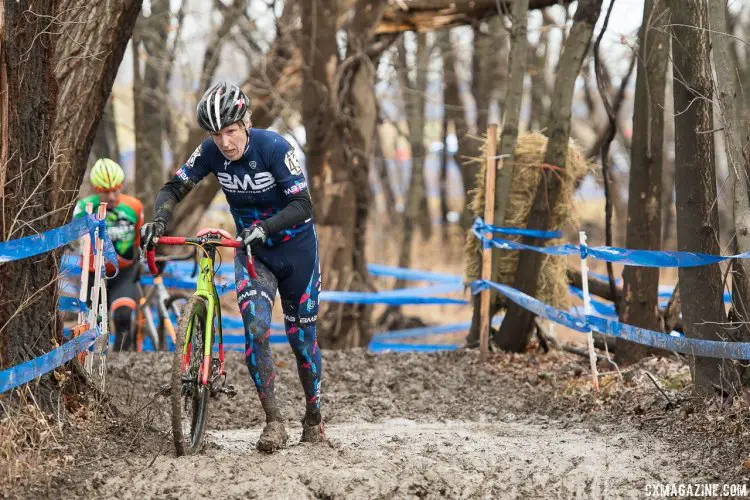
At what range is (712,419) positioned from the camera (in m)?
6.68

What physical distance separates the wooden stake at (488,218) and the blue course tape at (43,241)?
4.79m

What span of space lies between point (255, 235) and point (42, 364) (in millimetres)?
1324

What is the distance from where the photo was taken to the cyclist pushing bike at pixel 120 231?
9.62 m

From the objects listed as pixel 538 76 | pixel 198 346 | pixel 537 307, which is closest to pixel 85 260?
pixel 198 346

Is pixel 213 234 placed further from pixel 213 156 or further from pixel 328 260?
pixel 328 260

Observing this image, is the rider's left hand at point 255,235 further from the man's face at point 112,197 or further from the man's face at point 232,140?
the man's face at point 112,197

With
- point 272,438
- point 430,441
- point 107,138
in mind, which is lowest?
point 430,441

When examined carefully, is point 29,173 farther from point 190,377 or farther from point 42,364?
point 190,377

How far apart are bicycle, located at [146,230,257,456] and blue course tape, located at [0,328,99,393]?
64cm

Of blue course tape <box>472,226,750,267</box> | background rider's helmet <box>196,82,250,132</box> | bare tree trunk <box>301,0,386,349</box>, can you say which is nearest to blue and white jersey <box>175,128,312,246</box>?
background rider's helmet <box>196,82,250,132</box>

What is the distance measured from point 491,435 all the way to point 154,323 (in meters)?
5.77

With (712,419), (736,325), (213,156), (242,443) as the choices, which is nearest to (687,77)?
(736,325)

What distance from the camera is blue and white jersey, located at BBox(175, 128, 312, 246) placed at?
598 centimetres

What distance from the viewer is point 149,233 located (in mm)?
5645
